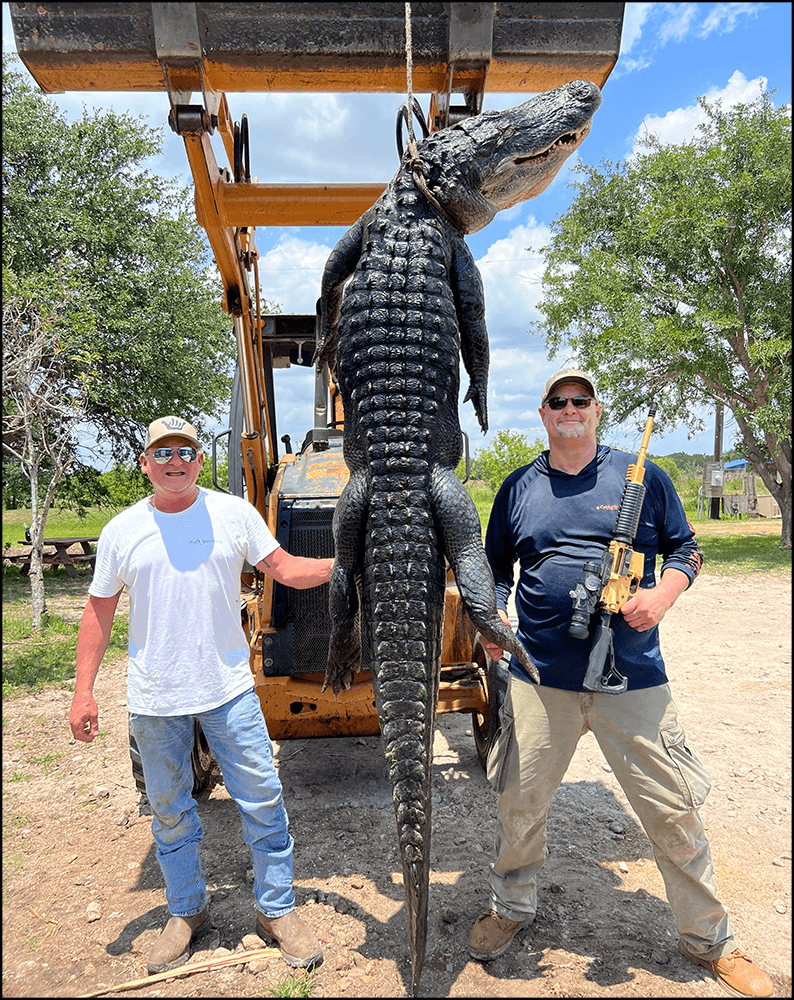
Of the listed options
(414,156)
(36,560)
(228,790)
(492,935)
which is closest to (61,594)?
(36,560)

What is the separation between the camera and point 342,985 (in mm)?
2600

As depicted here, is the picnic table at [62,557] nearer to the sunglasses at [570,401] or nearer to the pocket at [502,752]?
the pocket at [502,752]

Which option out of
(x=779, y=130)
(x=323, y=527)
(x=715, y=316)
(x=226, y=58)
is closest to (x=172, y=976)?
(x=323, y=527)

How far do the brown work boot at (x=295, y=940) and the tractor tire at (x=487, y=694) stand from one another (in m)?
1.15

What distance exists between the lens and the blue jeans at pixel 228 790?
105 inches

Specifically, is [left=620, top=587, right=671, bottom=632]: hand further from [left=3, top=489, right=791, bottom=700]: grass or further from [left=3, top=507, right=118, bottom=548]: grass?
[left=3, top=507, right=118, bottom=548]: grass

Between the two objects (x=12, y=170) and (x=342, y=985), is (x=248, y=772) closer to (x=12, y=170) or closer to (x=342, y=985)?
(x=342, y=985)

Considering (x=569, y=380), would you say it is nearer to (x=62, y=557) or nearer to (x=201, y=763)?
(x=201, y=763)

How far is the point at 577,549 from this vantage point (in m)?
2.66

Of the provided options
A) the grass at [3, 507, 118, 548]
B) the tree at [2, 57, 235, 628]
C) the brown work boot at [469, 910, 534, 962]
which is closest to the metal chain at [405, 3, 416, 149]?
the brown work boot at [469, 910, 534, 962]

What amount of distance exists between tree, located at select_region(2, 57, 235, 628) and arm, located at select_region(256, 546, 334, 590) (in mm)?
8810

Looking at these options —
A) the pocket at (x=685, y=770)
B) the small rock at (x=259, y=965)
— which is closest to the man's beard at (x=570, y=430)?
the pocket at (x=685, y=770)

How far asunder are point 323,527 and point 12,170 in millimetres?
11549

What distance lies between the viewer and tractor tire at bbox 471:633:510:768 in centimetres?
366
